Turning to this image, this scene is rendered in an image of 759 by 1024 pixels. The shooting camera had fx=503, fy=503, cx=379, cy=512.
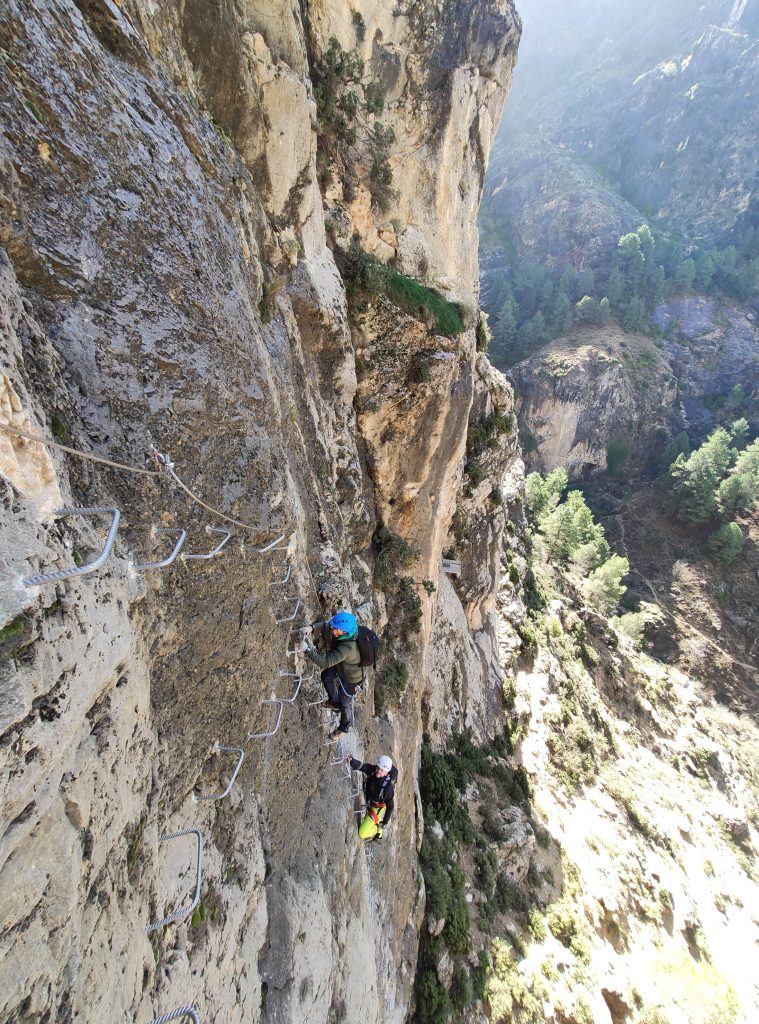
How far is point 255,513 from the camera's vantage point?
4.92m

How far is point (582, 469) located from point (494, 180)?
57599 mm

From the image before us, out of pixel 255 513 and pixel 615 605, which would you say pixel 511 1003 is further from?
pixel 615 605

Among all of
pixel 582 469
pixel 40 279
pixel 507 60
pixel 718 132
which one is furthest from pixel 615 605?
pixel 718 132

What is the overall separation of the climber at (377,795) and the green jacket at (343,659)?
4.84ft

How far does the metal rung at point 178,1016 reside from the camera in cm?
295

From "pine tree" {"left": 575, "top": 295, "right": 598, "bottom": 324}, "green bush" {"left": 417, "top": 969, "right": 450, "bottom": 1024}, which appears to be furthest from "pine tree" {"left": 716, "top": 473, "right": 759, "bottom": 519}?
"green bush" {"left": 417, "top": 969, "right": 450, "bottom": 1024}

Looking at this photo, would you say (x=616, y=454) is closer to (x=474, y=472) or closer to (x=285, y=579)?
(x=474, y=472)

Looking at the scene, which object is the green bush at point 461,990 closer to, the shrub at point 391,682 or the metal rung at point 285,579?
the shrub at point 391,682

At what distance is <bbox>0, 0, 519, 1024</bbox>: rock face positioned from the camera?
7.99 ft

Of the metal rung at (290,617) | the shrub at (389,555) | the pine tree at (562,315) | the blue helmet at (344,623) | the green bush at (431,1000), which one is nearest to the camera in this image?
the metal rung at (290,617)

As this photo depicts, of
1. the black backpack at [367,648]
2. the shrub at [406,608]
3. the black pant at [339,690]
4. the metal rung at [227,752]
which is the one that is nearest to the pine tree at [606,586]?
the shrub at [406,608]

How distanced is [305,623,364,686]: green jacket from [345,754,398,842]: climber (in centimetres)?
148

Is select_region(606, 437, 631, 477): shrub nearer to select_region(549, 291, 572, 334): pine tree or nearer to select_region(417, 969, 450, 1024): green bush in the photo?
select_region(549, 291, 572, 334): pine tree

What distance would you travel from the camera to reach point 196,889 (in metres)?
3.53
